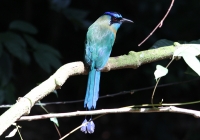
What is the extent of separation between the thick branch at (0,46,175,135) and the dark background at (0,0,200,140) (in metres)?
1.55

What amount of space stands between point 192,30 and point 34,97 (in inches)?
105

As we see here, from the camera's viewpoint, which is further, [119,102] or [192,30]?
[119,102]

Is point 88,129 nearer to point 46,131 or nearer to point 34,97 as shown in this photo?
point 34,97

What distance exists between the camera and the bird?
1987 millimetres

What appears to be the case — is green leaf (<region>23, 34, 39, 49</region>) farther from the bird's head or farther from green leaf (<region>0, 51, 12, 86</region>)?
the bird's head

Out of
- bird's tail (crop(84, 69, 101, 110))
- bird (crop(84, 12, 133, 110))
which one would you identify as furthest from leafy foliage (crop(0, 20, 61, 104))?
bird's tail (crop(84, 69, 101, 110))

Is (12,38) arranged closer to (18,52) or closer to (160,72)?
(18,52)

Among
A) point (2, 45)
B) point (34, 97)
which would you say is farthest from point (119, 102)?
point (34, 97)

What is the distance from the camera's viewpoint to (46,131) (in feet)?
14.6

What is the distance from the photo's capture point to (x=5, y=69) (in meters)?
2.94

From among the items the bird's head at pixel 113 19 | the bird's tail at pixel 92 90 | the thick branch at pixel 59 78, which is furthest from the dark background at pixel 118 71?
the thick branch at pixel 59 78

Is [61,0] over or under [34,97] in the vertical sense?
over

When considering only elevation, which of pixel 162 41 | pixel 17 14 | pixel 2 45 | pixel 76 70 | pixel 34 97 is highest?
pixel 17 14

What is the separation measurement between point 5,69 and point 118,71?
1449mm
